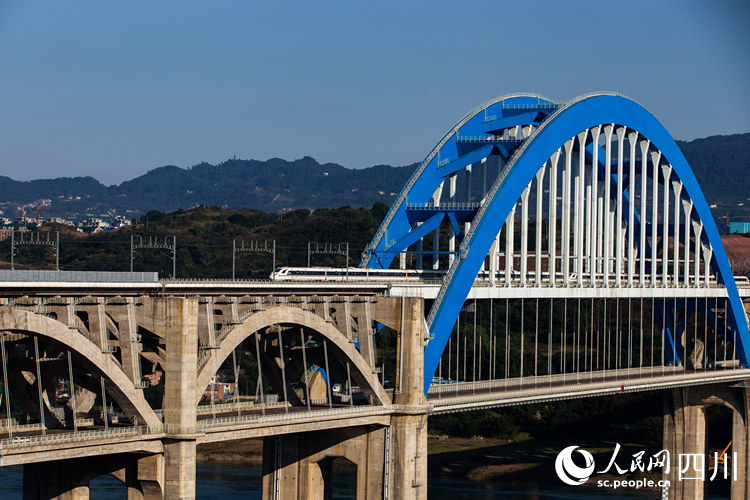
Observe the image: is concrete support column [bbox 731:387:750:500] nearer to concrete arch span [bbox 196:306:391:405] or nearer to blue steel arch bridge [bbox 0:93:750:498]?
blue steel arch bridge [bbox 0:93:750:498]

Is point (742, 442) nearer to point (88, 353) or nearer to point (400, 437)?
point (400, 437)

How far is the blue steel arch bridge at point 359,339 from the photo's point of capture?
39031 millimetres

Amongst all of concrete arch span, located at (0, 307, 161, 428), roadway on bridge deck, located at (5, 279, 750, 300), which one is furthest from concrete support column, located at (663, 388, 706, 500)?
concrete arch span, located at (0, 307, 161, 428)

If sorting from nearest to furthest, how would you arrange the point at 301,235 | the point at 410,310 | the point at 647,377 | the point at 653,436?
the point at 410,310, the point at 647,377, the point at 653,436, the point at 301,235

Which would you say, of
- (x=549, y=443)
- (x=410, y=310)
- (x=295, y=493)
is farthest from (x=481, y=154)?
(x=549, y=443)

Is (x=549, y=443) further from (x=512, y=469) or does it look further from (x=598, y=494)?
(x=598, y=494)

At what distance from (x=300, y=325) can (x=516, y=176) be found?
50.9 feet

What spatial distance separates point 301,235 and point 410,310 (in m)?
97.8

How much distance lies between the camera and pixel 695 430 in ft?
257

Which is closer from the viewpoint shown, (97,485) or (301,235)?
(97,485)

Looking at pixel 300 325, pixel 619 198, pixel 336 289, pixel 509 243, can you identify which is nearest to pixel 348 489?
pixel 619 198

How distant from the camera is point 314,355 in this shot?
51.3m

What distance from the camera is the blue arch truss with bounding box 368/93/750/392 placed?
54.8m

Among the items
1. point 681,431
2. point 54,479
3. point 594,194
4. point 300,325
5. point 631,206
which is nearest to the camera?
point 54,479
